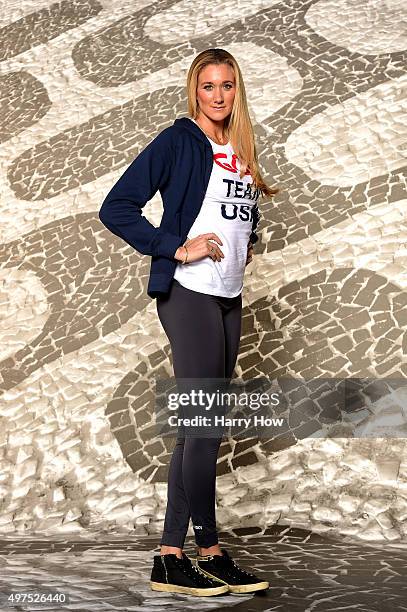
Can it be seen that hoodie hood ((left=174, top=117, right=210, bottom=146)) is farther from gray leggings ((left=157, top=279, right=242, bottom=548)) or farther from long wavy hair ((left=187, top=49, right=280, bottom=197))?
gray leggings ((left=157, top=279, right=242, bottom=548))

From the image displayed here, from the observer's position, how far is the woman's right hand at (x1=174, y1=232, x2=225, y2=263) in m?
1.99

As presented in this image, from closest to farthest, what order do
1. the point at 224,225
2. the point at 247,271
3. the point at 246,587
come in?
the point at 246,587 → the point at 224,225 → the point at 247,271

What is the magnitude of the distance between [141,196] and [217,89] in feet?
0.98

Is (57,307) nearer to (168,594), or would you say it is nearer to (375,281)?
(375,281)

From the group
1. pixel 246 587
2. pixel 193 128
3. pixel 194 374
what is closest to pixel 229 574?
pixel 246 587

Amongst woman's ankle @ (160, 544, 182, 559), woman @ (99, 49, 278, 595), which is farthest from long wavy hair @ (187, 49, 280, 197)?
woman's ankle @ (160, 544, 182, 559)

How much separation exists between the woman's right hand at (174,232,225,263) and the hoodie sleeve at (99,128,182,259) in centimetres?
3

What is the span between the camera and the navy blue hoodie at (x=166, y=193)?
6.64 feet

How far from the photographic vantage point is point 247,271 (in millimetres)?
3258

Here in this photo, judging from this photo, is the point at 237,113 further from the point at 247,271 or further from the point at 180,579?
the point at 247,271

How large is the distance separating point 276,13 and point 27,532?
2971mm

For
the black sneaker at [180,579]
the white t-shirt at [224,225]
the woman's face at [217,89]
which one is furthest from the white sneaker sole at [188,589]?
the woman's face at [217,89]

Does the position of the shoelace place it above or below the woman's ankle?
below

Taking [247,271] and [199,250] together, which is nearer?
[199,250]
